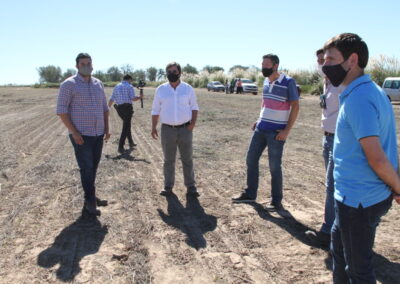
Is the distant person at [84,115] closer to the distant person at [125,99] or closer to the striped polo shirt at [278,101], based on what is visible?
the striped polo shirt at [278,101]

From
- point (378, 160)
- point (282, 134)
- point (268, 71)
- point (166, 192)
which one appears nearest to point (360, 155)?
point (378, 160)

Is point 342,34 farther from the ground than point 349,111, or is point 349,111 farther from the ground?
point 342,34

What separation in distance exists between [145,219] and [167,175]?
1.12 m

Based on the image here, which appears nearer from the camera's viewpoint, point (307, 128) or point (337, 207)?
point (337, 207)

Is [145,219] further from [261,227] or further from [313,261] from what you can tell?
[313,261]

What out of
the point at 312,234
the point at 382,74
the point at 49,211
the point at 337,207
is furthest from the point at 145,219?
the point at 382,74

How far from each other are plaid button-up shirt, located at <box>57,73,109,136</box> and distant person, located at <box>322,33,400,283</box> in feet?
10.7

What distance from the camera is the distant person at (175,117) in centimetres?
573

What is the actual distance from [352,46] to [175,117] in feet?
11.8

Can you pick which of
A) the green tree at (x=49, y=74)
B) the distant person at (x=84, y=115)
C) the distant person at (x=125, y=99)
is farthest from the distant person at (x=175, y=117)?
the green tree at (x=49, y=74)

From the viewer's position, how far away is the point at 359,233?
2.41 metres

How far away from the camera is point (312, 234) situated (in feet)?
14.1

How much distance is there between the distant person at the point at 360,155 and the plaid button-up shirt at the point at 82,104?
10.7 ft

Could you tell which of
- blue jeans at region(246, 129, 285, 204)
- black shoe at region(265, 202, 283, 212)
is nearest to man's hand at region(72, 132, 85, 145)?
blue jeans at region(246, 129, 285, 204)
